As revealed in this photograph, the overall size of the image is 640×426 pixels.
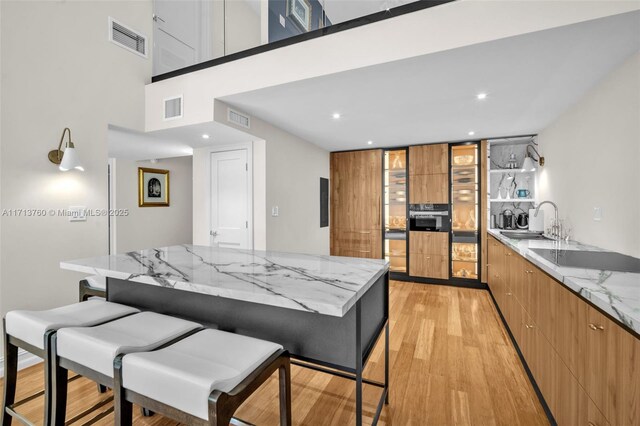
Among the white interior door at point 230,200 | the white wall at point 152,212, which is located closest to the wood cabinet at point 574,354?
the white interior door at point 230,200

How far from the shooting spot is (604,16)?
62.2 inches

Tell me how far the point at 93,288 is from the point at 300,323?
1607mm

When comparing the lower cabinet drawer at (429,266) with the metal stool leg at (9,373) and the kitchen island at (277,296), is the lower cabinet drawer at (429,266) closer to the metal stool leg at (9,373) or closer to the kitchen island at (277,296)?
the kitchen island at (277,296)

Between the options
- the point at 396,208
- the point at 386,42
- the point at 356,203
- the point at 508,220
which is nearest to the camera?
the point at 386,42

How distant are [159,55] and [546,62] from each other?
153 inches

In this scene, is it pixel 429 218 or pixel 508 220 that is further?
pixel 429 218

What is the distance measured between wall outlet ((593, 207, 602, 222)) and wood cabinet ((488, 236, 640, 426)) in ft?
2.10

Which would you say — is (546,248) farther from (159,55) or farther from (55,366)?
(159,55)

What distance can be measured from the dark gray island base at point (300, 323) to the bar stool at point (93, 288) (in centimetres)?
41

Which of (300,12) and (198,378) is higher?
(300,12)

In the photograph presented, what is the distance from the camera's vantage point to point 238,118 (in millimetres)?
3107

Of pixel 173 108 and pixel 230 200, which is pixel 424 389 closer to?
pixel 230 200

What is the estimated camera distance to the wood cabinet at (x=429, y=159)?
4.75m

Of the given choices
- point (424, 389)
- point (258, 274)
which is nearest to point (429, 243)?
point (424, 389)
